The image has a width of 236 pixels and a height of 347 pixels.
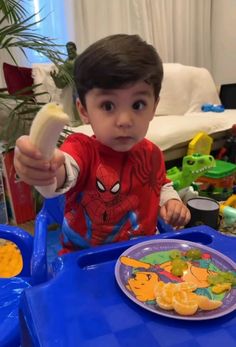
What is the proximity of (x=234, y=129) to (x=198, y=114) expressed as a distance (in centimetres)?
41

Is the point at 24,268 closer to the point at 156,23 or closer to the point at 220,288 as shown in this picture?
the point at 220,288

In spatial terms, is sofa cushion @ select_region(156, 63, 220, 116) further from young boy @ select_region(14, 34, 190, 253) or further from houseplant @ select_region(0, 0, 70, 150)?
young boy @ select_region(14, 34, 190, 253)

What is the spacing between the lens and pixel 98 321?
1.30 ft

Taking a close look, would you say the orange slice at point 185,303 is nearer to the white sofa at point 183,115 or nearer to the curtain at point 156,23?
the white sofa at point 183,115

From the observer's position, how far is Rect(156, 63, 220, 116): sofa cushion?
2.68m

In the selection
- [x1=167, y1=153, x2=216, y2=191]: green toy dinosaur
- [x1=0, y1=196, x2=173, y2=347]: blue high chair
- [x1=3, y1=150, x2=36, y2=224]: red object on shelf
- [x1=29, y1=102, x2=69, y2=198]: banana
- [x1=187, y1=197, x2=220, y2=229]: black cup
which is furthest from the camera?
[x1=3, y1=150, x2=36, y2=224]: red object on shelf

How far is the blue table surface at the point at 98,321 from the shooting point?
37 cm

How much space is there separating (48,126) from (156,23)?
120 inches

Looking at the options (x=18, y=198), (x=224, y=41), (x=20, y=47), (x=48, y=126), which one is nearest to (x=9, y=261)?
(x=18, y=198)

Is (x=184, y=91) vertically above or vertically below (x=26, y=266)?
below

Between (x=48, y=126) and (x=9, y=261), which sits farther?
(x=9, y=261)

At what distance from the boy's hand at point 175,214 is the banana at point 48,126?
0.41m

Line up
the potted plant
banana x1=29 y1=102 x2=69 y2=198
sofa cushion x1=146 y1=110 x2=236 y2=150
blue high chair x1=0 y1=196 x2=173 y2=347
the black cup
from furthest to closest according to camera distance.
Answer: sofa cushion x1=146 y1=110 x2=236 y2=150 → the black cup → the potted plant → blue high chair x1=0 y1=196 x2=173 y2=347 → banana x1=29 y1=102 x2=69 y2=198

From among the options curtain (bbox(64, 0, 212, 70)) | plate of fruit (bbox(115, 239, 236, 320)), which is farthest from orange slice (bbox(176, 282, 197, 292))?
curtain (bbox(64, 0, 212, 70))
